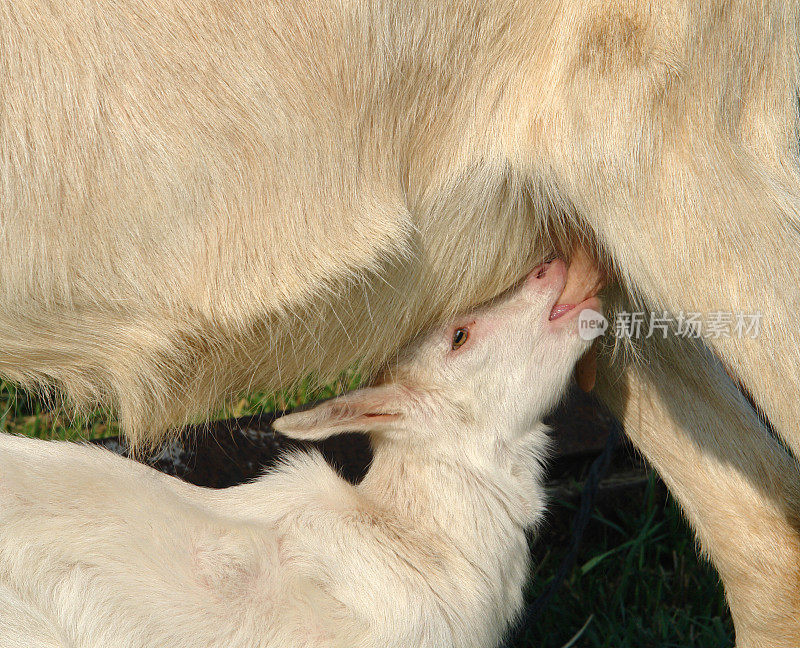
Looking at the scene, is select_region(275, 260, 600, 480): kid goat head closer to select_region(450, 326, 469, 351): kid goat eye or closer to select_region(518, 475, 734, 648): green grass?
select_region(450, 326, 469, 351): kid goat eye

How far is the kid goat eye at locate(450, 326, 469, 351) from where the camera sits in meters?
2.22

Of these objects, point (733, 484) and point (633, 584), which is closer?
point (733, 484)

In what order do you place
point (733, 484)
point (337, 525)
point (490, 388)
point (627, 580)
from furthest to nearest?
point (627, 580) → point (733, 484) → point (490, 388) → point (337, 525)

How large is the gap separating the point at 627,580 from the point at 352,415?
4.32 feet

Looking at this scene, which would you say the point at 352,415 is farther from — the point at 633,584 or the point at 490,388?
the point at 633,584

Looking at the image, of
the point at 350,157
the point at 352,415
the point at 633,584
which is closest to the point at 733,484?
the point at 633,584

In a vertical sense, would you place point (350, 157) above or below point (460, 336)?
above

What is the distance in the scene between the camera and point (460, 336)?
2223mm

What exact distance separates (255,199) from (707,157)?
881 mm

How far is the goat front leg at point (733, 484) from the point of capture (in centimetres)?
241

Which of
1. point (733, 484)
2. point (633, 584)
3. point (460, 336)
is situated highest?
point (460, 336)

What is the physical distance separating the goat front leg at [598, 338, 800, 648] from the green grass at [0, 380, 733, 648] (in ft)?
1.34

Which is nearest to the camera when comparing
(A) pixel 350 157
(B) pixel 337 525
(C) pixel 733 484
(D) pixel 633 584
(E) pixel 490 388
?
(A) pixel 350 157

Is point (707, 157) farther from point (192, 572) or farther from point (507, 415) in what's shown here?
point (192, 572)
